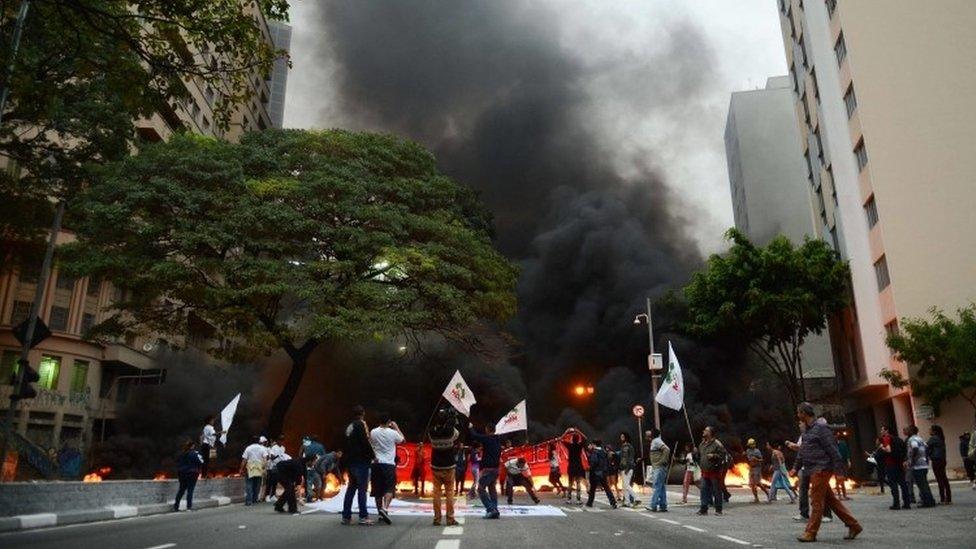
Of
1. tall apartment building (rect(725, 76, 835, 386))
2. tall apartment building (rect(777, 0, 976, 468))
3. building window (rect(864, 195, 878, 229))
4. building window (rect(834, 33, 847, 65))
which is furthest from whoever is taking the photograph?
tall apartment building (rect(725, 76, 835, 386))

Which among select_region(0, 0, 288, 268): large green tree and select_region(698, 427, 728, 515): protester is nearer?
select_region(0, 0, 288, 268): large green tree

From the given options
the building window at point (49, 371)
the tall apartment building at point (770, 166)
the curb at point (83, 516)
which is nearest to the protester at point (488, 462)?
the curb at point (83, 516)

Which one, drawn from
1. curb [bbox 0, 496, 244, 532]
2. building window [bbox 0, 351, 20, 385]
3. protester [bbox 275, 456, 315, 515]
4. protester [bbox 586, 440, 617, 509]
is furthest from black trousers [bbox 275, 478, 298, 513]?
building window [bbox 0, 351, 20, 385]

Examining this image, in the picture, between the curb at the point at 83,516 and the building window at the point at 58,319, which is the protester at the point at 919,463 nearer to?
the curb at the point at 83,516

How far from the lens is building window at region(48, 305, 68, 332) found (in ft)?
129

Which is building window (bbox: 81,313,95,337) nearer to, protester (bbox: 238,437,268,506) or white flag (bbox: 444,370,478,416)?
white flag (bbox: 444,370,478,416)

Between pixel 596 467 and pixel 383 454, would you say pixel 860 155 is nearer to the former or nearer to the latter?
pixel 596 467

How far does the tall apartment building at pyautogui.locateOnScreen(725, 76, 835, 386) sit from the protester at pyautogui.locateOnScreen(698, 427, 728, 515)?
175 ft

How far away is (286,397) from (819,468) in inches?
776

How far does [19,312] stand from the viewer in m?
38.6

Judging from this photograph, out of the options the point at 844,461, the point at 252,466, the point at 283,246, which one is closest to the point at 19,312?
the point at 283,246

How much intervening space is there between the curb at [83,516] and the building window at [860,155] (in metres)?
28.7

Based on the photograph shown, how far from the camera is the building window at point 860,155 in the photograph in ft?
96.8

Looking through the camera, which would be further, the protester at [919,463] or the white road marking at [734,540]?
the protester at [919,463]
